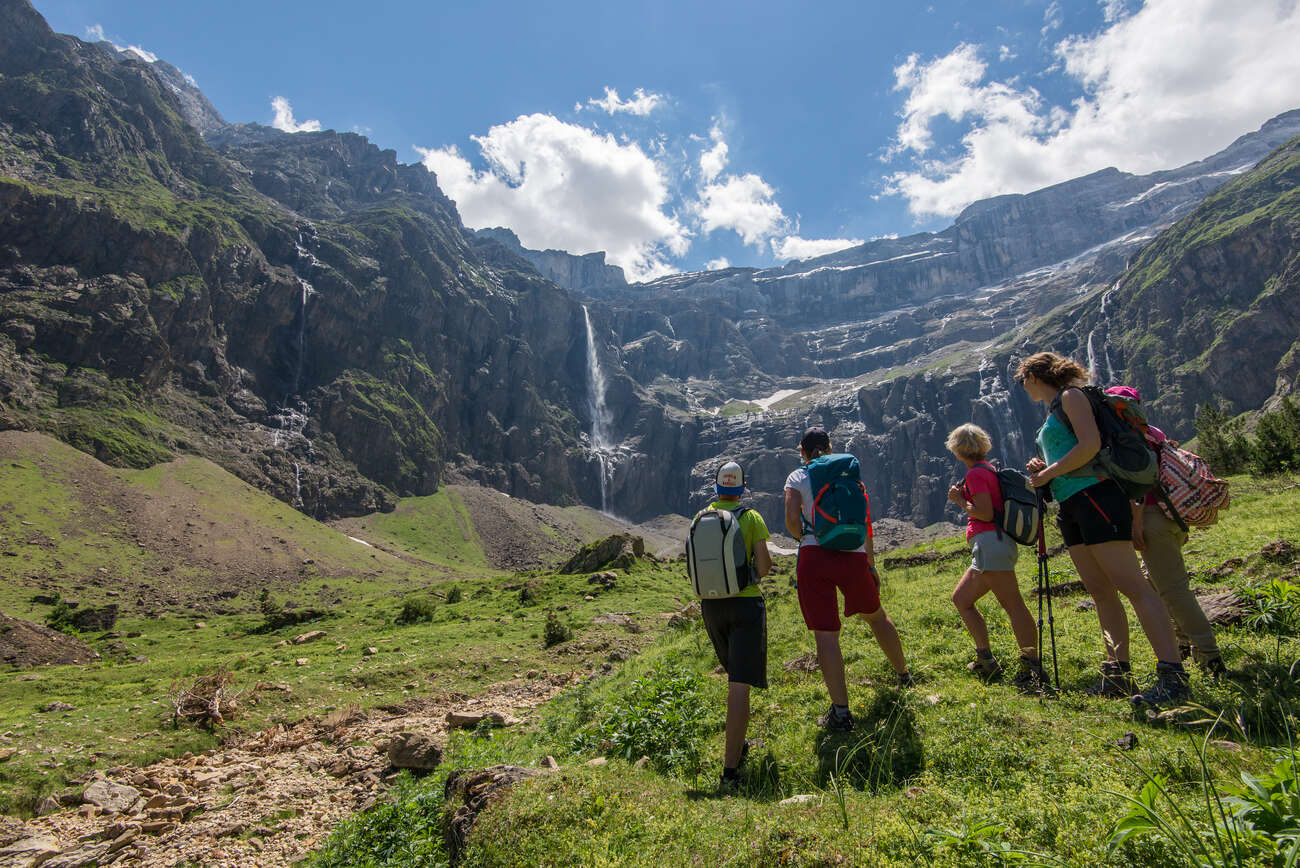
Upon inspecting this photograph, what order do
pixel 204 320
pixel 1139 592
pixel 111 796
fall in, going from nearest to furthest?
1. pixel 1139 592
2. pixel 111 796
3. pixel 204 320

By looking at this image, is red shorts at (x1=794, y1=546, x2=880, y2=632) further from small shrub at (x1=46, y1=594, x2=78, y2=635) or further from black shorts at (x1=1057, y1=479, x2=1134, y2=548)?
small shrub at (x1=46, y1=594, x2=78, y2=635)

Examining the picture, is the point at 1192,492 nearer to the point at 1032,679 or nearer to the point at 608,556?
the point at 1032,679

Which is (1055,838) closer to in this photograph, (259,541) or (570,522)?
(259,541)

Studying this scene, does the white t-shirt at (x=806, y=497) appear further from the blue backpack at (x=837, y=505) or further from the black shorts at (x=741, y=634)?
the black shorts at (x=741, y=634)

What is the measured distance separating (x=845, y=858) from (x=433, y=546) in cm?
13845

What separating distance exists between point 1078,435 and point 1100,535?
38.9 inches

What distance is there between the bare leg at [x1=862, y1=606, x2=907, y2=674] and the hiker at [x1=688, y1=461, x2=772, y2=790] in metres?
1.34

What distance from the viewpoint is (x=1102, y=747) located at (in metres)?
4.07

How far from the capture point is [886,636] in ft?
21.6

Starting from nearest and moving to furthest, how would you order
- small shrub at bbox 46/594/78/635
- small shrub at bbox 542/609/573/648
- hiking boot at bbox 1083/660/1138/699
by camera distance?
hiking boot at bbox 1083/660/1138/699
small shrub at bbox 542/609/573/648
small shrub at bbox 46/594/78/635

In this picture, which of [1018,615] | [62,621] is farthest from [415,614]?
[1018,615]

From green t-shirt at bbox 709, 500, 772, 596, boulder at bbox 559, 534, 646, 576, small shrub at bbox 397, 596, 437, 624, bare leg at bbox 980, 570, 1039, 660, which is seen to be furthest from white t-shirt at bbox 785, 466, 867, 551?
boulder at bbox 559, 534, 646, 576

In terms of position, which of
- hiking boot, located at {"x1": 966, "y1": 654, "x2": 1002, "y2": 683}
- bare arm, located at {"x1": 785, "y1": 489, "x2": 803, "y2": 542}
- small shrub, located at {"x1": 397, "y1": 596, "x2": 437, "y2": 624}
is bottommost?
small shrub, located at {"x1": 397, "y1": 596, "x2": 437, "y2": 624}

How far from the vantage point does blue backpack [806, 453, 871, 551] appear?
617 cm
